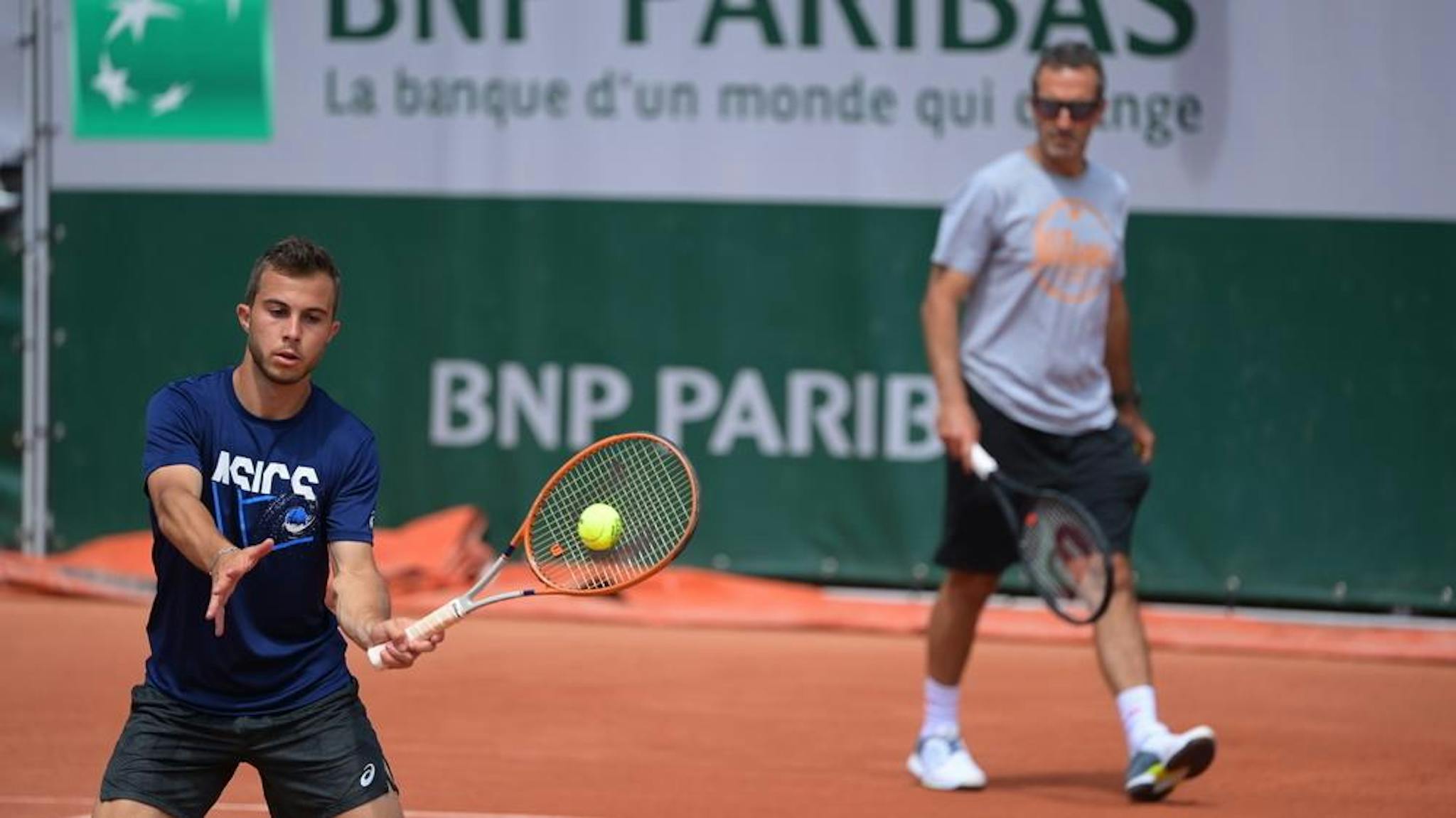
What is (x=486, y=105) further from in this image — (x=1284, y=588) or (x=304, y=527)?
(x=304, y=527)

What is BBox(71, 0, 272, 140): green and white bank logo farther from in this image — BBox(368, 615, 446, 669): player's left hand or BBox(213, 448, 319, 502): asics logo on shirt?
BBox(368, 615, 446, 669): player's left hand

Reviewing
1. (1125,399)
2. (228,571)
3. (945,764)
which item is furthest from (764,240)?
(228,571)

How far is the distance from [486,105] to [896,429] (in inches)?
75.6

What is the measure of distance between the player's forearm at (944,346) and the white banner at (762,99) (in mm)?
3096

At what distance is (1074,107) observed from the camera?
589 cm

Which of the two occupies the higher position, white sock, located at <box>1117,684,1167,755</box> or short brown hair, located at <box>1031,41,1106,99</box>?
short brown hair, located at <box>1031,41,1106,99</box>

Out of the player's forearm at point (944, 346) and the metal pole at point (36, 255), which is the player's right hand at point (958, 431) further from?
the metal pole at point (36, 255)

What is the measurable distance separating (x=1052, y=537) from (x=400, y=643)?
8.22 feet

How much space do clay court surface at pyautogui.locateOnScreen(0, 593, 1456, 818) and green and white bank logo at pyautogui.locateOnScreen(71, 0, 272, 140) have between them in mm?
1817

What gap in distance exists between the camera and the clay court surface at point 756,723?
5844 mm

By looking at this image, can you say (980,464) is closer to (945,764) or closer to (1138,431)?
(1138,431)

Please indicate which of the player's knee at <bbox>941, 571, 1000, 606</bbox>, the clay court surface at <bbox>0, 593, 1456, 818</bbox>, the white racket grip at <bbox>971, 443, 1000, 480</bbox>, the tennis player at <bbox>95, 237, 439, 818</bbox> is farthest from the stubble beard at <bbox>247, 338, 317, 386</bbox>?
the player's knee at <bbox>941, 571, 1000, 606</bbox>

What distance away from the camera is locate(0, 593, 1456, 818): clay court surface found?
5.84 metres

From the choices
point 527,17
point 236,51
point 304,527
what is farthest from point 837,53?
point 304,527
